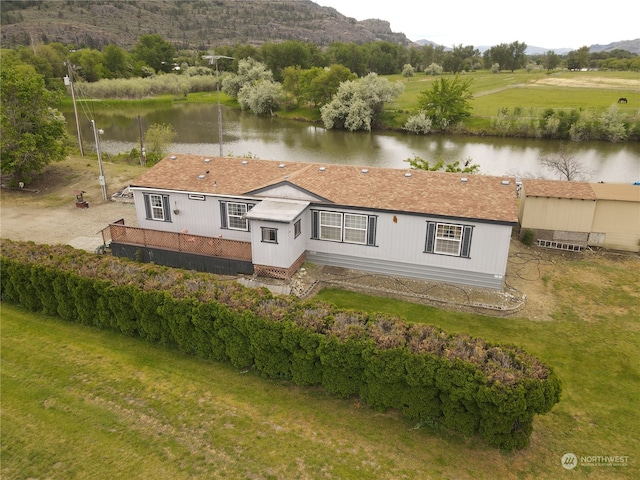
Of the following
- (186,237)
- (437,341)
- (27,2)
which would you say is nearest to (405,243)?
(437,341)

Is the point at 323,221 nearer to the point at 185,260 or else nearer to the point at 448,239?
the point at 448,239

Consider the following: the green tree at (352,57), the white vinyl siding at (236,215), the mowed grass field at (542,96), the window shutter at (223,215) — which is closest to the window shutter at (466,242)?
the white vinyl siding at (236,215)

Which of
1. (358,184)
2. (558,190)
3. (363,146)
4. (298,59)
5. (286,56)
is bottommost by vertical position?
(363,146)

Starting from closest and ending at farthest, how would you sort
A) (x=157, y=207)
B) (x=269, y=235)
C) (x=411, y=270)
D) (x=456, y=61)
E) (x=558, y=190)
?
(x=269, y=235) → (x=411, y=270) → (x=558, y=190) → (x=157, y=207) → (x=456, y=61)

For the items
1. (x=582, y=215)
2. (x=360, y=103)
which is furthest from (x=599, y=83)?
(x=582, y=215)

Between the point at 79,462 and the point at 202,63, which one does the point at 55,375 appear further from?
the point at 202,63

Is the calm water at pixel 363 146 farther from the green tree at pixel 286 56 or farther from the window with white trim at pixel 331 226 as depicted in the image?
the green tree at pixel 286 56

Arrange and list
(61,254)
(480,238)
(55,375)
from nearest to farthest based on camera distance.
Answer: (55,375) → (61,254) → (480,238)

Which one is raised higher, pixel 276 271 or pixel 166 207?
pixel 166 207
